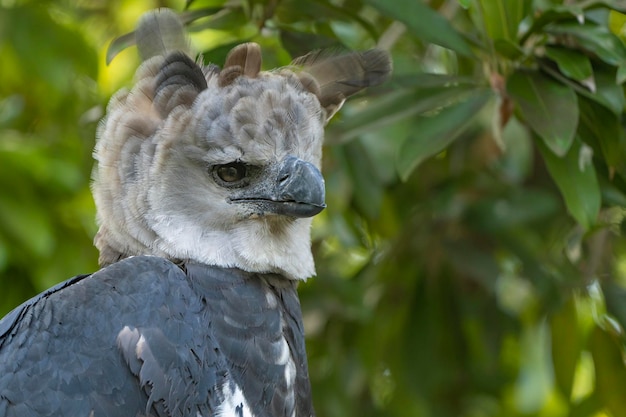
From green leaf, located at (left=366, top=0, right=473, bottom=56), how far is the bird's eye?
0.53m

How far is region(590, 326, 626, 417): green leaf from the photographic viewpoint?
276 centimetres

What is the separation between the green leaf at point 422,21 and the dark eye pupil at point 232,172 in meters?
0.53

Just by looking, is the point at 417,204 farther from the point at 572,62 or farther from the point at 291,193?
the point at 291,193

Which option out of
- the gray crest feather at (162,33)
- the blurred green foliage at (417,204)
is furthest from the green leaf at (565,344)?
the gray crest feather at (162,33)

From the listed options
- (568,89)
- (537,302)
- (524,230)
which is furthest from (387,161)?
(568,89)

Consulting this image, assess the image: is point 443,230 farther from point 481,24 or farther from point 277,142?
point 277,142

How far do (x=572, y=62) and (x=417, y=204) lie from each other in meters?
1.40

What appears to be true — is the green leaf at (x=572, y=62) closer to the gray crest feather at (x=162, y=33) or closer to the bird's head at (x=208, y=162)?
the bird's head at (x=208, y=162)

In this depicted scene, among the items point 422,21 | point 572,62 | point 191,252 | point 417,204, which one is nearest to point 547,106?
point 572,62

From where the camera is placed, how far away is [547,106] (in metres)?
2.28

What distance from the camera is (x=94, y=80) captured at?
374cm

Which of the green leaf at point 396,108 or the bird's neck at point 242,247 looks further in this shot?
the green leaf at point 396,108

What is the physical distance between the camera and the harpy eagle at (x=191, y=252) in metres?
1.98

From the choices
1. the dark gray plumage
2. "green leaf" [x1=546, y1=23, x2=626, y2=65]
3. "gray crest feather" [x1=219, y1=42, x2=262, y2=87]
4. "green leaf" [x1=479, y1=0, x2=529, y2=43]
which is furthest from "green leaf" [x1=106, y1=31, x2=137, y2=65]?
"green leaf" [x1=546, y1=23, x2=626, y2=65]
